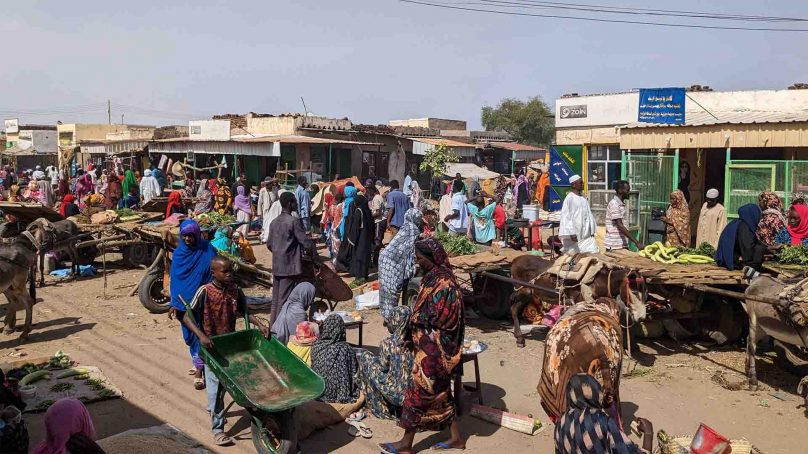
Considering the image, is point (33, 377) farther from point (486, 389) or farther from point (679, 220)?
point (679, 220)

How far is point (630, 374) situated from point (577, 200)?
322 centimetres

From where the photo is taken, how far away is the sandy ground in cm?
625

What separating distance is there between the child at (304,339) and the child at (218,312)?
85 cm

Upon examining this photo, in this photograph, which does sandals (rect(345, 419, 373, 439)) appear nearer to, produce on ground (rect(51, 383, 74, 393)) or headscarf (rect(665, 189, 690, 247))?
produce on ground (rect(51, 383, 74, 393))

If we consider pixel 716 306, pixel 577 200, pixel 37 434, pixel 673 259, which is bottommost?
pixel 37 434

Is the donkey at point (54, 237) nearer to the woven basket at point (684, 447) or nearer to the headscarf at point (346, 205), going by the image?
the headscarf at point (346, 205)

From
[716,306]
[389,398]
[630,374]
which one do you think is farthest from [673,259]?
[389,398]

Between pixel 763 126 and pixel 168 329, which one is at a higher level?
pixel 763 126

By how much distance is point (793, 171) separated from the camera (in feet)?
40.5

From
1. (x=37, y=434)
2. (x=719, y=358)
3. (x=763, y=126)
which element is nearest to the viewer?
(x=37, y=434)

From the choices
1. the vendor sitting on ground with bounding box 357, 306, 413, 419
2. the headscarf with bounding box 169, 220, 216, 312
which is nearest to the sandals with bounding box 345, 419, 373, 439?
the vendor sitting on ground with bounding box 357, 306, 413, 419

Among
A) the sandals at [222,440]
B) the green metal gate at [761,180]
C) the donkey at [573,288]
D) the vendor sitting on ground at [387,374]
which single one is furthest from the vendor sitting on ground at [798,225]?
the sandals at [222,440]

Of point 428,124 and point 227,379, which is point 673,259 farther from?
point 428,124

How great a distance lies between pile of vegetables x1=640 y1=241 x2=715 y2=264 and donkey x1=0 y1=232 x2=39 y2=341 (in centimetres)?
805
